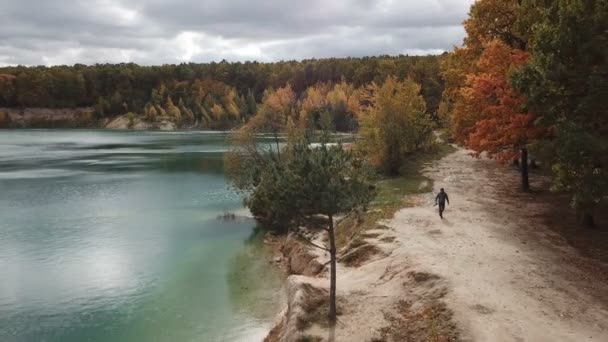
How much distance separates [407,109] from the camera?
59.6 metres

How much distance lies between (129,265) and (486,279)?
2422 cm

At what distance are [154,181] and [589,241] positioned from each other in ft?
188

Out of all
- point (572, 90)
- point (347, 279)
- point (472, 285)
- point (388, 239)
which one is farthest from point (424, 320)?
point (572, 90)

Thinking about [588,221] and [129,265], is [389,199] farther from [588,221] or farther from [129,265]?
[129,265]

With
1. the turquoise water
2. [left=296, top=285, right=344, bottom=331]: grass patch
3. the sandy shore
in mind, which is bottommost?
the turquoise water

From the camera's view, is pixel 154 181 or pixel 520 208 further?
pixel 154 181

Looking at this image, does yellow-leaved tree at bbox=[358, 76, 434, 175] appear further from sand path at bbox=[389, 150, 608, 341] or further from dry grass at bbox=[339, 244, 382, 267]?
dry grass at bbox=[339, 244, 382, 267]

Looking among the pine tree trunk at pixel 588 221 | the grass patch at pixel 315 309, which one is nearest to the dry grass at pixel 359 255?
the grass patch at pixel 315 309

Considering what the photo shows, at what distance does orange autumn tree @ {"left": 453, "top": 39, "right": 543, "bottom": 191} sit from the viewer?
3469cm

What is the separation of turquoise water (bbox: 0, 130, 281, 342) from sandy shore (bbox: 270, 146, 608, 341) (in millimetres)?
6069

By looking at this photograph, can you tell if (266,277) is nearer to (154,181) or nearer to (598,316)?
(598,316)

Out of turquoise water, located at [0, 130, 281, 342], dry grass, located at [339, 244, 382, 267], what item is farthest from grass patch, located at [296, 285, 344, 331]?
dry grass, located at [339, 244, 382, 267]

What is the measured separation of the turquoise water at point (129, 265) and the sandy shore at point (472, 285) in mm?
6069

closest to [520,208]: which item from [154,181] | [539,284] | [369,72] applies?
[539,284]
